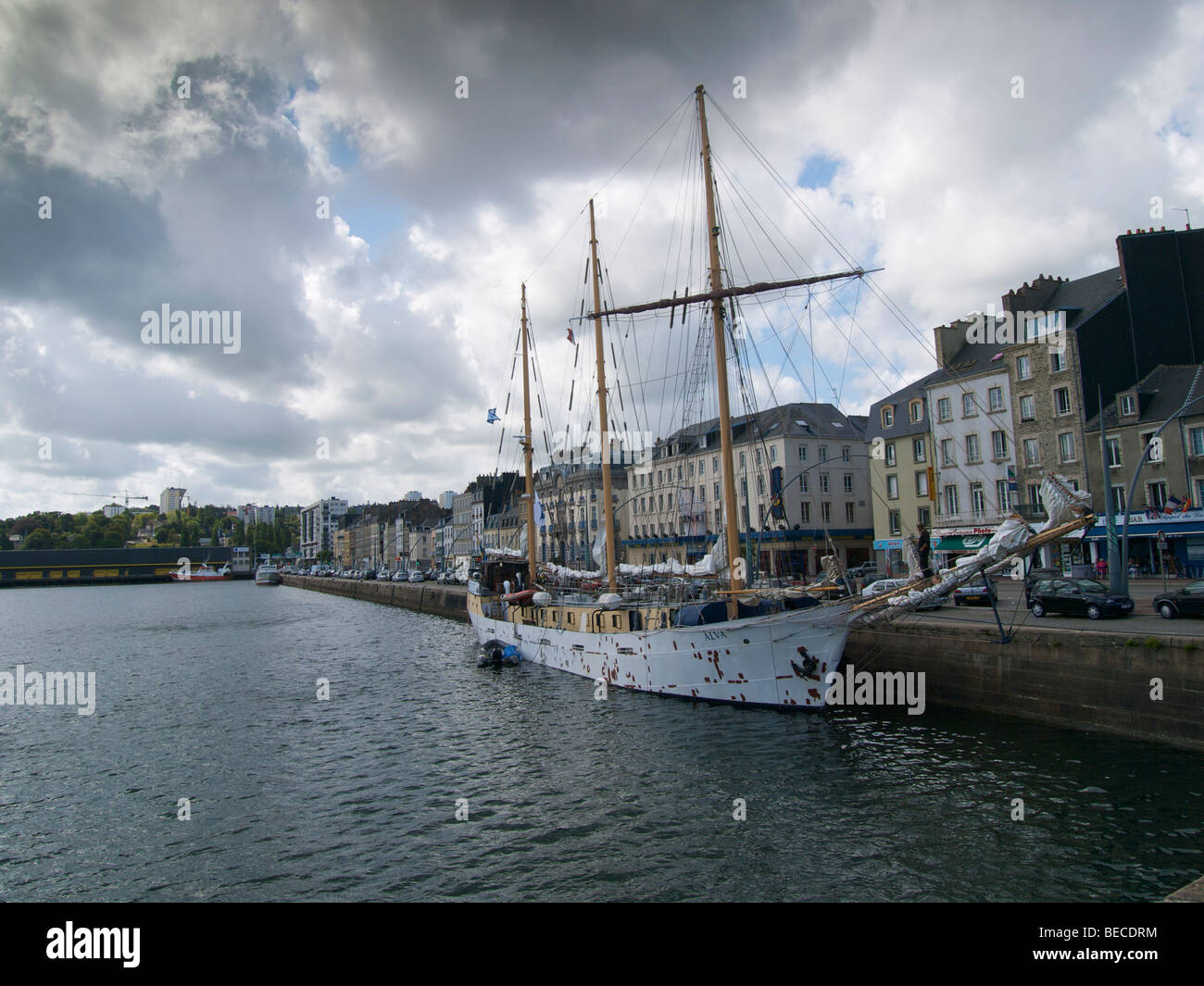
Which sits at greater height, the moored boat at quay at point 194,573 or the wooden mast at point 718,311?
the wooden mast at point 718,311

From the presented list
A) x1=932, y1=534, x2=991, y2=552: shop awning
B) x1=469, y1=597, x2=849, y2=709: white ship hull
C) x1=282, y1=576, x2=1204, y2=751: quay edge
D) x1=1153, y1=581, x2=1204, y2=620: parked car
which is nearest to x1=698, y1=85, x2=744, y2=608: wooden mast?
x1=469, y1=597, x2=849, y2=709: white ship hull

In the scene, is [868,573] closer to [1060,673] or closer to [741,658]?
[741,658]

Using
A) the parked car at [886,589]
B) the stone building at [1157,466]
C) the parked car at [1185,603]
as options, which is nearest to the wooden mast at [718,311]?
the parked car at [886,589]

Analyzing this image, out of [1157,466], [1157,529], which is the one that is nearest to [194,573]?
[1157,529]

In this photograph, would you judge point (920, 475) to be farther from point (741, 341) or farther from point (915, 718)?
point (915, 718)

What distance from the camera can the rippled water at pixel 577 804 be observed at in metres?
13.3

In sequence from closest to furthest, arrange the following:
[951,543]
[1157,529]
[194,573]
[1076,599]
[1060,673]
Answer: [1060,673], [1076,599], [1157,529], [951,543], [194,573]

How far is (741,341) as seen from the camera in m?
30.5

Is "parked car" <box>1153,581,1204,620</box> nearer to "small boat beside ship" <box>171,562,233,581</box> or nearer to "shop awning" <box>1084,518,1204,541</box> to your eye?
"shop awning" <box>1084,518,1204,541</box>

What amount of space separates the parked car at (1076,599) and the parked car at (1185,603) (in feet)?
3.71

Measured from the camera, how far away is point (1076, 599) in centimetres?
2592

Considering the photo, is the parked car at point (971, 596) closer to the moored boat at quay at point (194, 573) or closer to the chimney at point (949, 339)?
the chimney at point (949, 339)

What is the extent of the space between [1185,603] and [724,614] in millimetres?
15133
